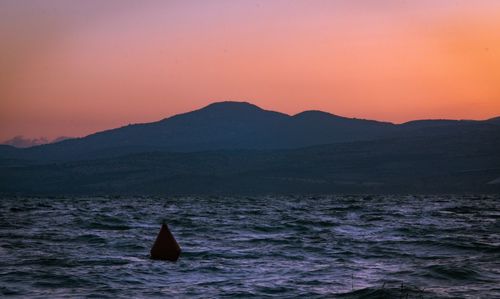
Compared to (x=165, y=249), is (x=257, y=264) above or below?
below

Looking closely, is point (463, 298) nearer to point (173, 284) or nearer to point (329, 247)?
point (173, 284)

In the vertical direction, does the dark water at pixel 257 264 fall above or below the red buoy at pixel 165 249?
below

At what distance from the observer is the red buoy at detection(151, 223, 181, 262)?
20625 mm

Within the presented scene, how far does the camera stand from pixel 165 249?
21.0m

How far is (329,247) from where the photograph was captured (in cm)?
2941

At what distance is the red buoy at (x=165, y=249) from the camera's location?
20.6m

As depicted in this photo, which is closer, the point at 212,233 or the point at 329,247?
the point at 329,247

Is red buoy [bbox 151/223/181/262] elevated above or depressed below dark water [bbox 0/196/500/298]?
above

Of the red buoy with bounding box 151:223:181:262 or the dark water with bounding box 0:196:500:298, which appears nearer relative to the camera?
the dark water with bounding box 0:196:500:298

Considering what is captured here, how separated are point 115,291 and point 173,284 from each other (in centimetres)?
181

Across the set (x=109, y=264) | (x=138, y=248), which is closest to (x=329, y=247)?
(x=138, y=248)

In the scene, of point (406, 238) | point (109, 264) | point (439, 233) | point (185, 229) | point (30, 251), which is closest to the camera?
point (109, 264)

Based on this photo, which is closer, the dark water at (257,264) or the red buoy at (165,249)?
the dark water at (257,264)

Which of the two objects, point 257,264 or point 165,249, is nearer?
point 165,249
